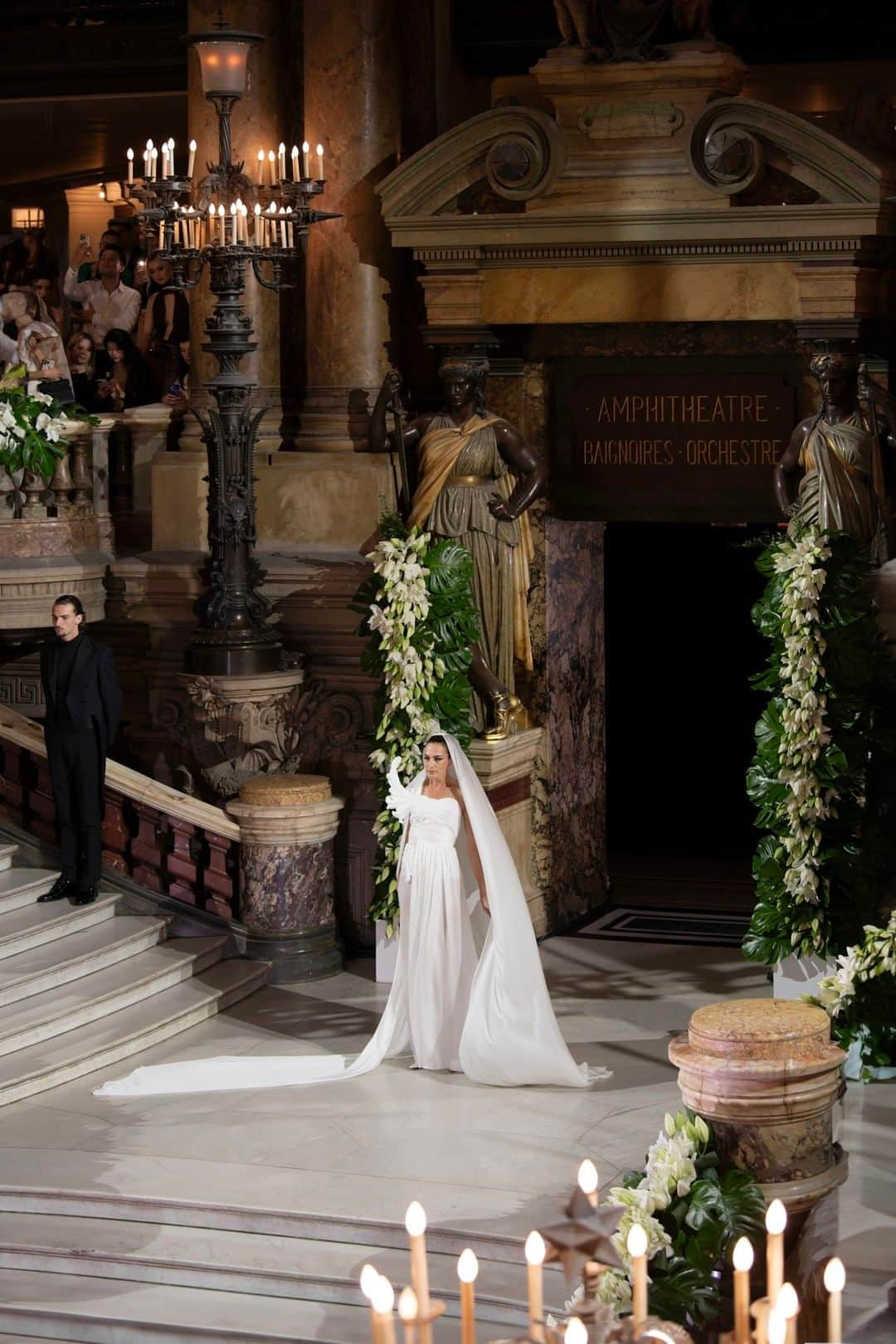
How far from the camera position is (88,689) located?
11773mm

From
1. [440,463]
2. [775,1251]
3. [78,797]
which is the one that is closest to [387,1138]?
[78,797]

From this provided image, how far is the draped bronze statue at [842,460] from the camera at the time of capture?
38.0 feet

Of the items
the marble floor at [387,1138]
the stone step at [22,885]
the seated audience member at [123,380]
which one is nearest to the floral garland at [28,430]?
the seated audience member at [123,380]

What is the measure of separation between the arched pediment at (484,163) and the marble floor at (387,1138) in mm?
4382

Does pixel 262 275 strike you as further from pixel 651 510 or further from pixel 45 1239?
pixel 45 1239

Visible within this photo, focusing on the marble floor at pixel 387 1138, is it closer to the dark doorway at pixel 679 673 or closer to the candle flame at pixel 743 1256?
the candle flame at pixel 743 1256

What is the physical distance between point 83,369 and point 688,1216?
867cm

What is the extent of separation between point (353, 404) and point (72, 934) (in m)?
3.56

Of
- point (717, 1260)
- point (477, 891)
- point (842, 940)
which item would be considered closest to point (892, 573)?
point (842, 940)

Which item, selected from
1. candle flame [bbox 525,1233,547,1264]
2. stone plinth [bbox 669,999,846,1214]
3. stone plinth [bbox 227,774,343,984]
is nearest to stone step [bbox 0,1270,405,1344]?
stone plinth [bbox 669,999,846,1214]

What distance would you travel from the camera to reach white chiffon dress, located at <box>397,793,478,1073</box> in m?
10.7

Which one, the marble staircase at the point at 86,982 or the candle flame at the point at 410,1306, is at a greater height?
the candle flame at the point at 410,1306

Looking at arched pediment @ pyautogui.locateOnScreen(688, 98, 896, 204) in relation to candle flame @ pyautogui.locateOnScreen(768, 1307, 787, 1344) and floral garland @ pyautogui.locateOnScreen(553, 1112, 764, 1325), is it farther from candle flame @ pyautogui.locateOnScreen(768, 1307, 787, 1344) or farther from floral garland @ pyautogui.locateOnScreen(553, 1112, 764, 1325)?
candle flame @ pyautogui.locateOnScreen(768, 1307, 787, 1344)

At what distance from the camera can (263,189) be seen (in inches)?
486
